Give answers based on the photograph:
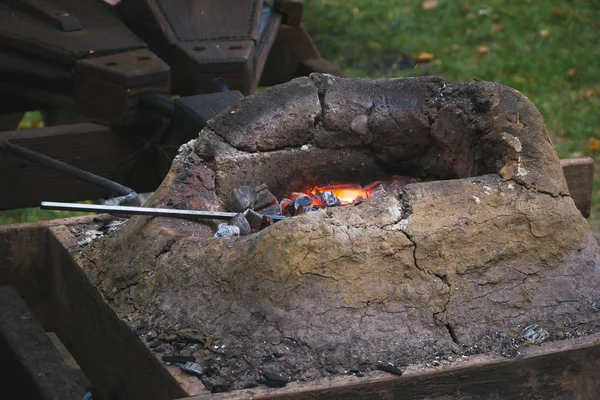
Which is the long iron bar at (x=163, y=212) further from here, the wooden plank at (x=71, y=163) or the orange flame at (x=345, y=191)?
the wooden plank at (x=71, y=163)

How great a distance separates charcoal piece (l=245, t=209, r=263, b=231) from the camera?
10.4 ft

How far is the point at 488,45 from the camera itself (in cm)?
830

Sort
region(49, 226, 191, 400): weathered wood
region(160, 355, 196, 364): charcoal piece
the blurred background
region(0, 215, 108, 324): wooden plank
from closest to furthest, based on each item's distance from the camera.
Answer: region(160, 355, 196, 364): charcoal piece, region(49, 226, 191, 400): weathered wood, region(0, 215, 108, 324): wooden plank, the blurred background

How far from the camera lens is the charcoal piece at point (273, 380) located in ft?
8.80

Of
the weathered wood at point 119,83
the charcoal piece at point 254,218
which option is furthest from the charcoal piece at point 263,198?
the weathered wood at point 119,83

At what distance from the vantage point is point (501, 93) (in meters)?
3.32

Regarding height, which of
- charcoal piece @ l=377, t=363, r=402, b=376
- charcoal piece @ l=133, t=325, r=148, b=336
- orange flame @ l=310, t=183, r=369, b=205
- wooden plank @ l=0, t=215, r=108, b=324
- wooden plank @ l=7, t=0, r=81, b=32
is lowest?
wooden plank @ l=0, t=215, r=108, b=324

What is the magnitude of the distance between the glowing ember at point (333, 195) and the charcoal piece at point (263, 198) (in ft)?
0.16

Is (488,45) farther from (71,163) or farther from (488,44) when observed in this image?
(71,163)

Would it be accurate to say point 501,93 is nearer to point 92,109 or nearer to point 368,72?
point 92,109

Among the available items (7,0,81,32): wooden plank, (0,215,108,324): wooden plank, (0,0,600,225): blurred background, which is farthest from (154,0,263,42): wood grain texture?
(0,0,600,225): blurred background

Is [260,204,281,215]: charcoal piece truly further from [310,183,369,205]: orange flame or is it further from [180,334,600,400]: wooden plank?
[180,334,600,400]: wooden plank

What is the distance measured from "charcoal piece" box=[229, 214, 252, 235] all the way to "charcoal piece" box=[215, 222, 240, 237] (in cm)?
1

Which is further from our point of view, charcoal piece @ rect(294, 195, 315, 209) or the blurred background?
the blurred background
